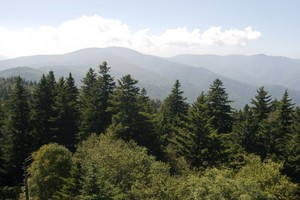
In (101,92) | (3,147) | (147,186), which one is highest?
(101,92)

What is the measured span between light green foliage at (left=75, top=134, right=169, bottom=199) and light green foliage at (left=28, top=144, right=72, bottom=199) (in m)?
2.55

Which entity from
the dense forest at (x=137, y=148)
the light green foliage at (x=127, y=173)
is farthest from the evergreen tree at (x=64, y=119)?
the light green foliage at (x=127, y=173)

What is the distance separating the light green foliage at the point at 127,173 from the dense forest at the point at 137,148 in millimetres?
85

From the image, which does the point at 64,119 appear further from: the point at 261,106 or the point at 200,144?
the point at 261,106

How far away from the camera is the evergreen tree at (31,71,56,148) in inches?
1980

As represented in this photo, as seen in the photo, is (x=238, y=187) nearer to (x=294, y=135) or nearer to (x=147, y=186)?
(x=147, y=186)

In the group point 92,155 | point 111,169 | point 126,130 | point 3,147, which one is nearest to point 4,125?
point 3,147

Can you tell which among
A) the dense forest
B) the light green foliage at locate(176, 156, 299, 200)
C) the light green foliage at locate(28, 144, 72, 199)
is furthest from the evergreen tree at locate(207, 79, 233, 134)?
the light green foliage at locate(28, 144, 72, 199)

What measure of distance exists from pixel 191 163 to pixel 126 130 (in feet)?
28.6

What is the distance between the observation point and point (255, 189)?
23.9 metres

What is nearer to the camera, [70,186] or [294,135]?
[70,186]

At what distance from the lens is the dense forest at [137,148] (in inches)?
1007

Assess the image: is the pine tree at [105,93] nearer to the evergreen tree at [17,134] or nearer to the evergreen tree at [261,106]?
the evergreen tree at [17,134]

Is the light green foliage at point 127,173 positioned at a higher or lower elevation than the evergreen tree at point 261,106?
lower
